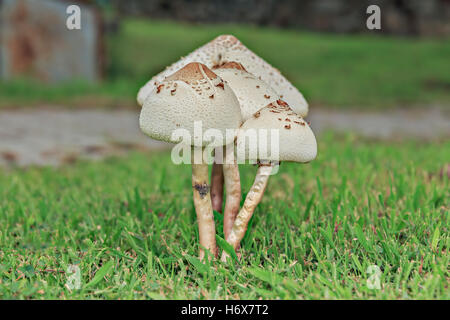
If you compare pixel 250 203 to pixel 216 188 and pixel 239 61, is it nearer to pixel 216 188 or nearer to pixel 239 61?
pixel 216 188

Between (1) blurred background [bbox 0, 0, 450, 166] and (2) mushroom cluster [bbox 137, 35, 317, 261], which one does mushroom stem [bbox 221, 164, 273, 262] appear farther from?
(1) blurred background [bbox 0, 0, 450, 166]

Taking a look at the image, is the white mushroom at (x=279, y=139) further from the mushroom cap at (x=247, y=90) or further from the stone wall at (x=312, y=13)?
the stone wall at (x=312, y=13)

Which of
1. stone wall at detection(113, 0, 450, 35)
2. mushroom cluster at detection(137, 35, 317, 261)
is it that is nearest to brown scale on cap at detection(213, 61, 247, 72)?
mushroom cluster at detection(137, 35, 317, 261)

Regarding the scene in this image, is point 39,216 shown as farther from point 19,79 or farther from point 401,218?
point 19,79

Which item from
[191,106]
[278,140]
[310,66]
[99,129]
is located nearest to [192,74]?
[191,106]

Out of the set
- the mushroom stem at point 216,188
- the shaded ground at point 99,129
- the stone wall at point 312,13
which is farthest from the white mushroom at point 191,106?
the stone wall at point 312,13
